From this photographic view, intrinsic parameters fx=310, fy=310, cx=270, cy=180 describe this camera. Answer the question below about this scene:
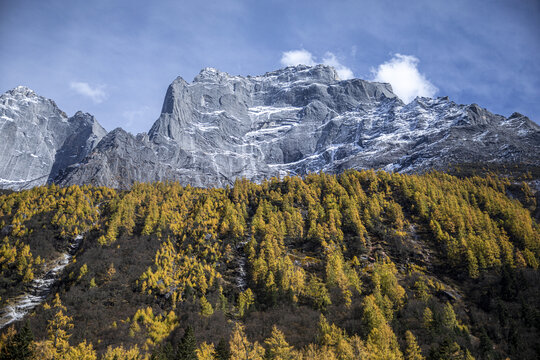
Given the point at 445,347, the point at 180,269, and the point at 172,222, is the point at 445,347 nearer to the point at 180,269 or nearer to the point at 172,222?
the point at 180,269

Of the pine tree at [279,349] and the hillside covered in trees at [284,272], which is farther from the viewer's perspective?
the hillside covered in trees at [284,272]

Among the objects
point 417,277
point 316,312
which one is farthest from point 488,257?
point 316,312

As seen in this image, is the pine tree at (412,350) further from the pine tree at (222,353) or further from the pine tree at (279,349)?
the pine tree at (222,353)

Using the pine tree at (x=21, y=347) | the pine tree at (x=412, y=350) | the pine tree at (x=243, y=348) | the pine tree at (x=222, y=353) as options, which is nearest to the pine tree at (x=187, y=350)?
the pine tree at (x=222, y=353)

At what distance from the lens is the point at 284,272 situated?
324 ft

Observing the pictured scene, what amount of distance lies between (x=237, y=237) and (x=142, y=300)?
44.9 metres

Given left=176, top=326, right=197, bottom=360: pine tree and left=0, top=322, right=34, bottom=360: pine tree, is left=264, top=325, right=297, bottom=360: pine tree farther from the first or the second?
left=0, top=322, right=34, bottom=360: pine tree

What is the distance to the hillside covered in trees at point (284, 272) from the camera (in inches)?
2756

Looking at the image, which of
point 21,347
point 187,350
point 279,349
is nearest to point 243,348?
point 279,349

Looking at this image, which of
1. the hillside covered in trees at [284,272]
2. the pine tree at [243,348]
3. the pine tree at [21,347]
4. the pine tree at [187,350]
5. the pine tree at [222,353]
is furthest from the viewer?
the hillside covered in trees at [284,272]

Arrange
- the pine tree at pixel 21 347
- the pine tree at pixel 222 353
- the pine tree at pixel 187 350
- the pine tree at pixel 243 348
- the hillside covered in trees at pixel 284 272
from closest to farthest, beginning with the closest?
the pine tree at pixel 187 350 < the pine tree at pixel 21 347 < the pine tree at pixel 222 353 < the pine tree at pixel 243 348 < the hillside covered in trees at pixel 284 272

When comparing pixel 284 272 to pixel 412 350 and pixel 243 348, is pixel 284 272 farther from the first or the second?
pixel 412 350

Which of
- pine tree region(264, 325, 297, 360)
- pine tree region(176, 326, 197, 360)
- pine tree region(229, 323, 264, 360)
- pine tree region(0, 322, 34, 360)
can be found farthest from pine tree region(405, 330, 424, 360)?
pine tree region(0, 322, 34, 360)

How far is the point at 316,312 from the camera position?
83375 millimetres
